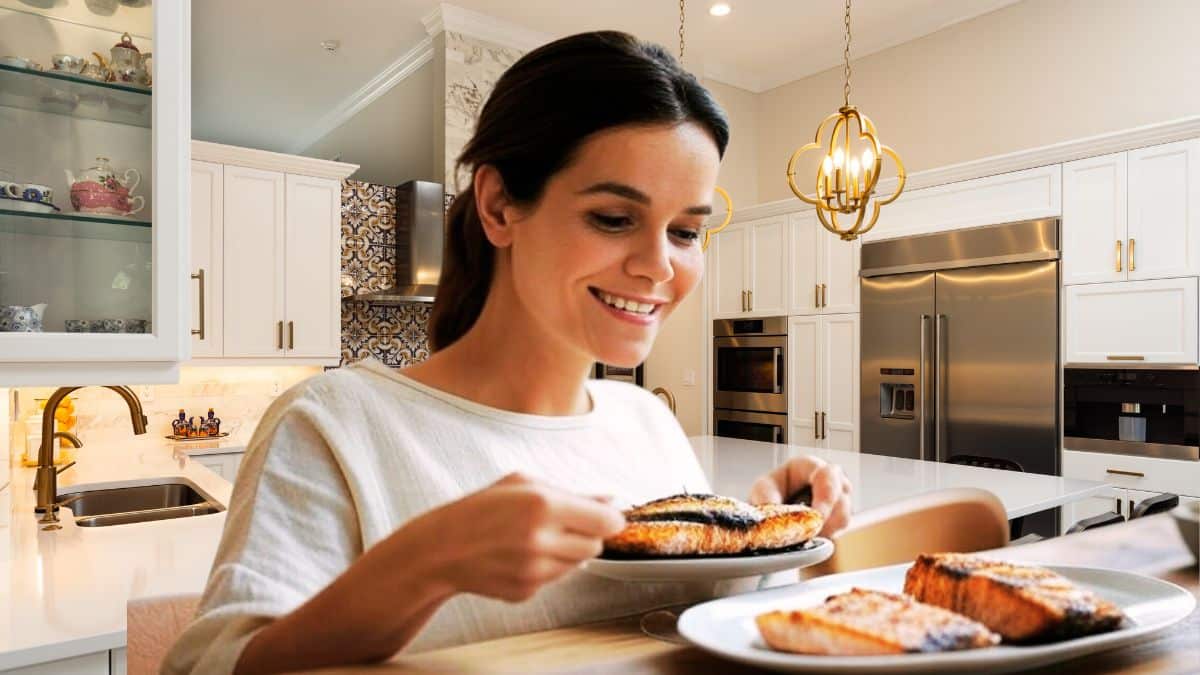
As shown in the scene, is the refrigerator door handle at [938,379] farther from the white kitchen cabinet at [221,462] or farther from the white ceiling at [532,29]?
the white kitchen cabinet at [221,462]

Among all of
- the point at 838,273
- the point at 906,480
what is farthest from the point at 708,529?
the point at 838,273

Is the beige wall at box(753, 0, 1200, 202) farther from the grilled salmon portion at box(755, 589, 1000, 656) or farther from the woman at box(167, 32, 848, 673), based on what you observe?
the grilled salmon portion at box(755, 589, 1000, 656)

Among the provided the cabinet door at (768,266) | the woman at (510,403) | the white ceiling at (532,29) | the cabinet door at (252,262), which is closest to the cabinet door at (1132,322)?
the cabinet door at (768,266)

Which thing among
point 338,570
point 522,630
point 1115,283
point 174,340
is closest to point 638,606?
point 522,630

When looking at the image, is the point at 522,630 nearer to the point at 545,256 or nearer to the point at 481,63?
the point at 545,256

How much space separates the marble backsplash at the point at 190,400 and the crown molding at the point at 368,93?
7.08 feet

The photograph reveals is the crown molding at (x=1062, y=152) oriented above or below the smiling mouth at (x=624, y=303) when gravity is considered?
above

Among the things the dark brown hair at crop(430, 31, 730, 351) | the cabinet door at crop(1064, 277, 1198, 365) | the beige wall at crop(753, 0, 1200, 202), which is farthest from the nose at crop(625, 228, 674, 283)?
the beige wall at crop(753, 0, 1200, 202)

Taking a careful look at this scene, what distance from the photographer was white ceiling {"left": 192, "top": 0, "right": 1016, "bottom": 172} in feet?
14.9

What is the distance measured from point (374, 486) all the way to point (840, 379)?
4.33 m

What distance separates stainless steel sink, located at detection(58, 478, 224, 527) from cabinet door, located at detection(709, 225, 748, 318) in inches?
139

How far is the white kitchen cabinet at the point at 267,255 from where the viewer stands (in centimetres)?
412

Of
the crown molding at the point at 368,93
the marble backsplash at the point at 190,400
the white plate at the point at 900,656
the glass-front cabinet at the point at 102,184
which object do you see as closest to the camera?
the white plate at the point at 900,656

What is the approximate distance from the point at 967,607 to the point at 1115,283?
3714mm
